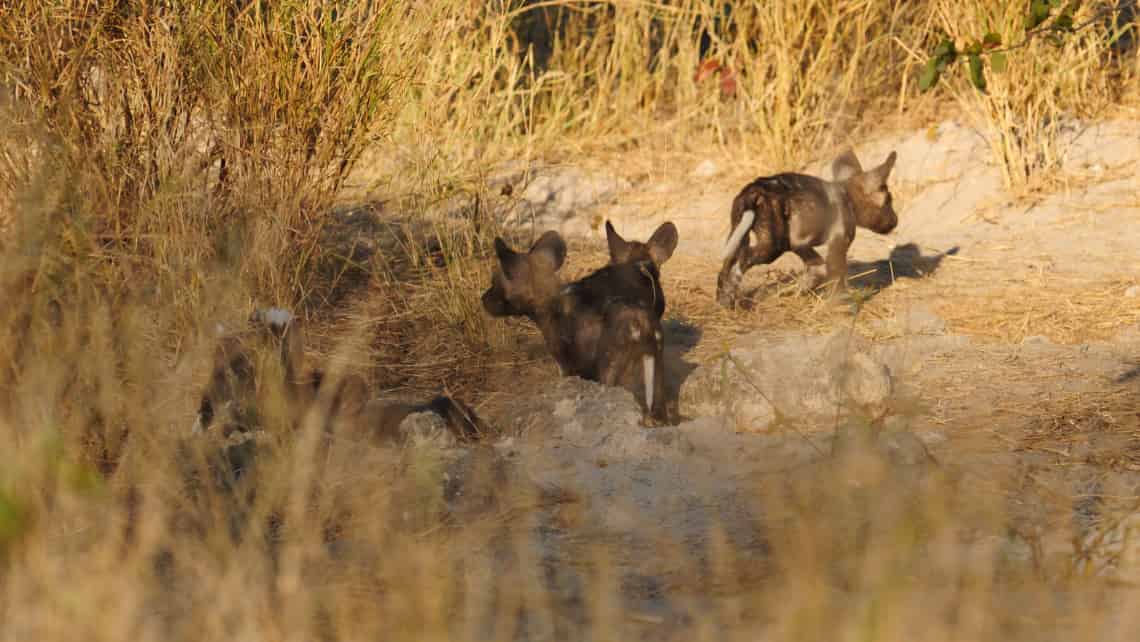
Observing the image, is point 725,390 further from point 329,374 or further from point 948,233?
point 948,233

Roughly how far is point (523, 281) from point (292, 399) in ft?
3.53

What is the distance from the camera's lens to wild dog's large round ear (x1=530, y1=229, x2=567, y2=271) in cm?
530

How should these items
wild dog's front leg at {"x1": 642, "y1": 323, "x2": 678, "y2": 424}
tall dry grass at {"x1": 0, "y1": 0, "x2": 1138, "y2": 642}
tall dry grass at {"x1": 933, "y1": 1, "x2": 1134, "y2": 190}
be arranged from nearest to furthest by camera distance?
tall dry grass at {"x1": 0, "y1": 0, "x2": 1138, "y2": 642}
wild dog's front leg at {"x1": 642, "y1": 323, "x2": 678, "y2": 424}
tall dry grass at {"x1": 933, "y1": 1, "x2": 1134, "y2": 190}

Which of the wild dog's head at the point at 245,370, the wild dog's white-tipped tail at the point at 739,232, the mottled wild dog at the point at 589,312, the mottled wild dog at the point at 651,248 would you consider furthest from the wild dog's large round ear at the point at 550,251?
the wild dog's white-tipped tail at the point at 739,232

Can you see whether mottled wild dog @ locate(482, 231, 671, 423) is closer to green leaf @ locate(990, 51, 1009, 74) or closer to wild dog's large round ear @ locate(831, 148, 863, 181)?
green leaf @ locate(990, 51, 1009, 74)

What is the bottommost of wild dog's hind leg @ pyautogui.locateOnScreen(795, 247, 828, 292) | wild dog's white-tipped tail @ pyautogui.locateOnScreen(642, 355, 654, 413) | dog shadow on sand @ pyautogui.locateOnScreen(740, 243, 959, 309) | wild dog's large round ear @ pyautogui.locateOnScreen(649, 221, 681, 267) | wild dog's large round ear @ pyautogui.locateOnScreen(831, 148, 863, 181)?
dog shadow on sand @ pyautogui.locateOnScreen(740, 243, 959, 309)

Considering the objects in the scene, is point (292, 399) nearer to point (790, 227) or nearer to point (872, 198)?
point (790, 227)

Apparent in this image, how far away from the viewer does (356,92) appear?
5.87 m

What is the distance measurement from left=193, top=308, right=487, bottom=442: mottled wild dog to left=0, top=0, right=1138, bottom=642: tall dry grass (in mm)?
104

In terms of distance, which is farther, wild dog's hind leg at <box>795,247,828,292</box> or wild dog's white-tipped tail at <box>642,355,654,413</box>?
wild dog's hind leg at <box>795,247,828,292</box>

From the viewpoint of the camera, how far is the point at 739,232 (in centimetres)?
635

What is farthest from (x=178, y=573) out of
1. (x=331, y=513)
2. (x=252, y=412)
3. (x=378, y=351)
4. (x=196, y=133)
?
(x=196, y=133)

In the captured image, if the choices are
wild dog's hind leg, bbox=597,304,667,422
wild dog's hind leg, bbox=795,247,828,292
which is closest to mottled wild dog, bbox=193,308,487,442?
wild dog's hind leg, bbox=597,304,667,422

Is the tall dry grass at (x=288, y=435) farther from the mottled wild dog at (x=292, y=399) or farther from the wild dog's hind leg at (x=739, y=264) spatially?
the wild dog's hind leg at (x=739, y=264)
